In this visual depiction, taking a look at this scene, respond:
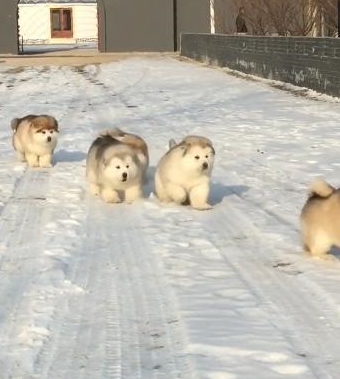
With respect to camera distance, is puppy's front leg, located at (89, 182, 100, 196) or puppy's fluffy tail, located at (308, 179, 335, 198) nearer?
puppy's fluffy tail, located at (308, 179, 335, 198)

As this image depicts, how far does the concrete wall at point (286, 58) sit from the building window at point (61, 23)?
4002 cm

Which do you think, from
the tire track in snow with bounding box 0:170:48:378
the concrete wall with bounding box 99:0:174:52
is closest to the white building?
the concrete wall with bounding box 99:0:174:52

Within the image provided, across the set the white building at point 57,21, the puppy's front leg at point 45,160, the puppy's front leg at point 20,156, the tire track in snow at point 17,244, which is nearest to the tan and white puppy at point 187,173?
the tire track in snow at point 17,244

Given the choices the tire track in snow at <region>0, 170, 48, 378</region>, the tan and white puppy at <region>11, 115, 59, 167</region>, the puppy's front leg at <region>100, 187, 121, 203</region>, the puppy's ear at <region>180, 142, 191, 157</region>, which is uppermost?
the puppy's ear at <region>180, 142, 191, 157</region>

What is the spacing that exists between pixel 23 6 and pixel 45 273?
68.9 m

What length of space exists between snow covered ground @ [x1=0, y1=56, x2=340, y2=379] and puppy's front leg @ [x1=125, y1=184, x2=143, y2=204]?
11 cm

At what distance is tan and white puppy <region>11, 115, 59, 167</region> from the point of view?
11.4 meters

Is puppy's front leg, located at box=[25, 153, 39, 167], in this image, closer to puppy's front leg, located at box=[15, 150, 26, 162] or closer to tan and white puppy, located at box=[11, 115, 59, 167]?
tan and white puppy, located at box=[11, 115, 59, 167]

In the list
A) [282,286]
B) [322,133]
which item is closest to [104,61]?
[322,133]

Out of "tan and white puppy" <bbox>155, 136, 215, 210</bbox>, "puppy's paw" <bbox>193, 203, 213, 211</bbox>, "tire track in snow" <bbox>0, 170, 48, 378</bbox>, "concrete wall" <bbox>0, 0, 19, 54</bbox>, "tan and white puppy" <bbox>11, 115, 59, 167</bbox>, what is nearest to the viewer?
"tire track in snow" <bbox>0, 170, 48, 378</bbox>

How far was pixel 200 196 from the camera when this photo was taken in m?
8.80

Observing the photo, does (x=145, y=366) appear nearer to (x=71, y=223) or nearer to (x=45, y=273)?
(x=45, y=273)

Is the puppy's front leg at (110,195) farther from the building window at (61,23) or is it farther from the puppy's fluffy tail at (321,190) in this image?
the building window at (61,23)

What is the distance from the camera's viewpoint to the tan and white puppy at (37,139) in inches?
449
